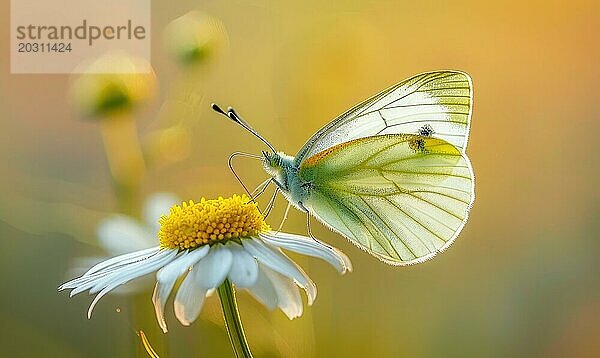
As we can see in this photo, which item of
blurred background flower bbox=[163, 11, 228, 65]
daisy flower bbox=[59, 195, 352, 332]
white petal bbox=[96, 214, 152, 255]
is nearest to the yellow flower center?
daisy flower bbox=[59, 195, 352, 332]

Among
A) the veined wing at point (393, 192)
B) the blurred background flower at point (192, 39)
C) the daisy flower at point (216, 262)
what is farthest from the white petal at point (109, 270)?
the blurred background flower at point (192, 39)

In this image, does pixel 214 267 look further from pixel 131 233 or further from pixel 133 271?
pixel 131 233

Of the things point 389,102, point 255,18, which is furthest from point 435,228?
point 255,18

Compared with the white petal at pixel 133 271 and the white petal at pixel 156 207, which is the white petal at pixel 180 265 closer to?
the white petal at pixel 133 271

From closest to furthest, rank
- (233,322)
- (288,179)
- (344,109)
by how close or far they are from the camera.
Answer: (233,322) → (288,179) → (344,109)

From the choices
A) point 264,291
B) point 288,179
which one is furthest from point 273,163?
point 264,291

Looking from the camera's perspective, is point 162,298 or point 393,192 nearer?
point 162,298
